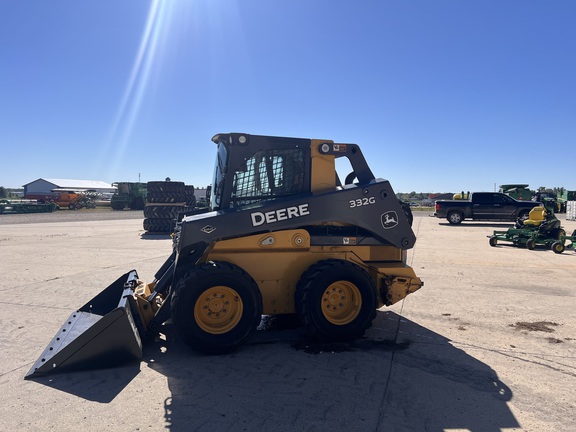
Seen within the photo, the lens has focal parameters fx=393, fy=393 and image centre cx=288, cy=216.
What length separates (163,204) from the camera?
61.7ft

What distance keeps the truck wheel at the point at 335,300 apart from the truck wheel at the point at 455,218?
820 inches

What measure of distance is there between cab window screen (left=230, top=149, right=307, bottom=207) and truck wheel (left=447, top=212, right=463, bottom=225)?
2091cm

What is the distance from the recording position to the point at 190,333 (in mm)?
4371

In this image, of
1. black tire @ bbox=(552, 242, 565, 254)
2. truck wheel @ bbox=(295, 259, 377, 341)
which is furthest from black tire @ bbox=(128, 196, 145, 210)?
truck wheel @ bbox=(295, 259, 377, 341)

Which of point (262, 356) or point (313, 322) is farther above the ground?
point (313, 322)

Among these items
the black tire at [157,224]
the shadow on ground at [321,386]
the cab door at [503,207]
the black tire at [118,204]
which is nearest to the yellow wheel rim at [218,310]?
the shadow on ground at [321,386]

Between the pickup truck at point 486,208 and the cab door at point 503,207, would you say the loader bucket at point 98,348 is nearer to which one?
the pickup truck at point 486,208

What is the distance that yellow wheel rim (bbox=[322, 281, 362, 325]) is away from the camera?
15.7 ft

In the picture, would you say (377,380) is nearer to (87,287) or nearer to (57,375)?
(57,375)

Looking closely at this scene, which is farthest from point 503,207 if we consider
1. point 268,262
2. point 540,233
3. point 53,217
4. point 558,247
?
point 53,217

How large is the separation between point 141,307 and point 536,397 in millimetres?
4177

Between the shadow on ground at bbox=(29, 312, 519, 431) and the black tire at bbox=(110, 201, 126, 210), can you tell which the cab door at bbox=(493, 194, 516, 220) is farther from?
the black tire at bbox=(110, 201, 126, 210)

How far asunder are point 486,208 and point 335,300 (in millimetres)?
21117

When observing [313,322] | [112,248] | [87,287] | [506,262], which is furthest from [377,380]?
[112,248]
